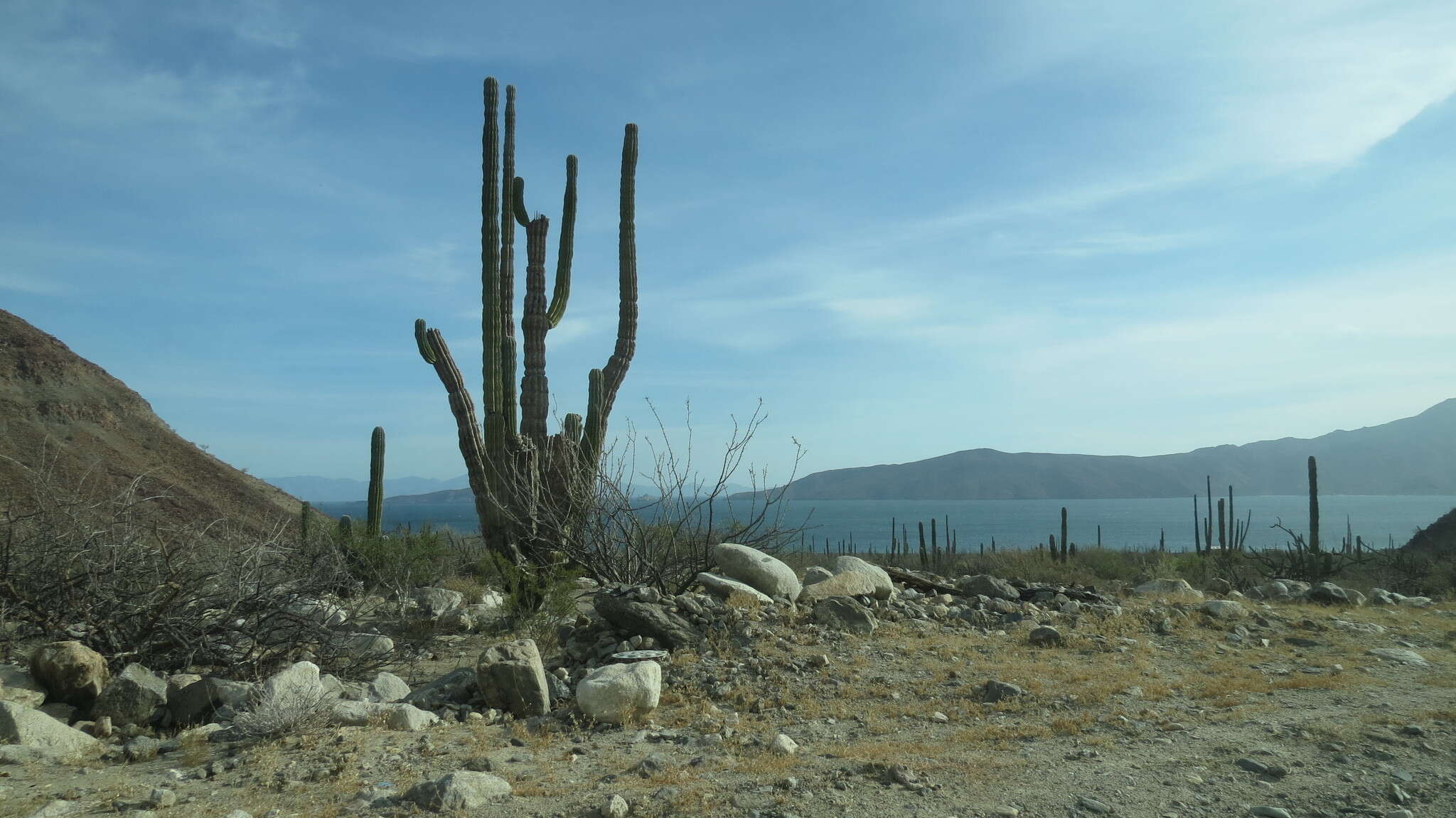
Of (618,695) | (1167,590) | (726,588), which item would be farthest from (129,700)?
(1167,590)

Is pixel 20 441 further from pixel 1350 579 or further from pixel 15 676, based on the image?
pixel 1350 579

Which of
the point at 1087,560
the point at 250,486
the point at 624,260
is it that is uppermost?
the point at 624,260

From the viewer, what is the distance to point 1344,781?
16.3 ft

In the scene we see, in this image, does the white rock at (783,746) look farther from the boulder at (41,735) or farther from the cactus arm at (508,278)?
the cactus arm at (508,278)

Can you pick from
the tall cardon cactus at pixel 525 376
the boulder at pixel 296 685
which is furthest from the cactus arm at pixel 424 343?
the boulder at pixel 296 685

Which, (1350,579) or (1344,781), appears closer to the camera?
(1344,781)

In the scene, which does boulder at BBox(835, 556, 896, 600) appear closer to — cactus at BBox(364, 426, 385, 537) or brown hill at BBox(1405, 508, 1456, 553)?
cactus at BBox(364, 426, 385, 537)

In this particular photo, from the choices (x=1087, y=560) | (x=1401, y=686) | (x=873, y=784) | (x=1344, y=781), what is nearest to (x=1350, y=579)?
(x=1087, y=560)

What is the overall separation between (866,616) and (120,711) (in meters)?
6.32

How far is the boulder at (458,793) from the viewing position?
451cm

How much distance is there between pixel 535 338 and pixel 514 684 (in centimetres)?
806

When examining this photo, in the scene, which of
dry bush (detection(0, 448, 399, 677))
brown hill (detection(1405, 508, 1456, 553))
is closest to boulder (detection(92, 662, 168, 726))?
dry bush (detection(0, 448, 399, 677))

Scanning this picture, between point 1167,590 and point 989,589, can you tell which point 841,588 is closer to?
point 989,589

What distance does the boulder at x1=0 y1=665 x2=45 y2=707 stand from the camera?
5.70 m
